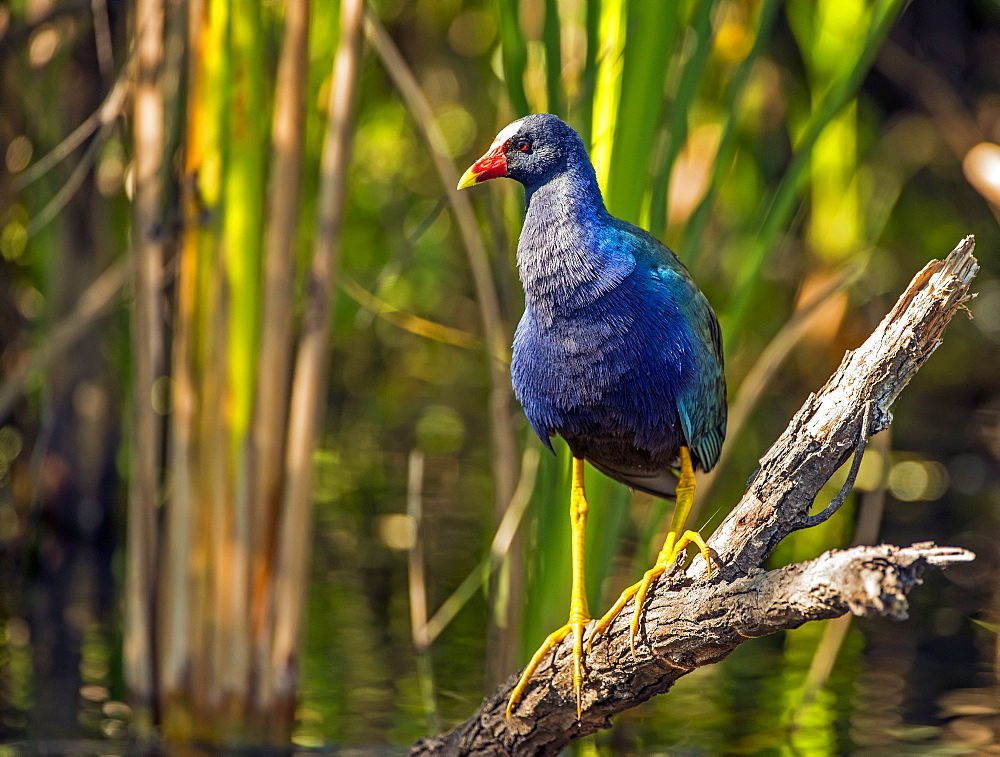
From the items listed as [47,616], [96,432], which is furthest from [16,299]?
[47,616]

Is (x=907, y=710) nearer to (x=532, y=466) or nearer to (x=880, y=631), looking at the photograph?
(x=880, y=631)

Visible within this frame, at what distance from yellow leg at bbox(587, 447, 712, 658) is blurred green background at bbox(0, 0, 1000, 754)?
0.35 m

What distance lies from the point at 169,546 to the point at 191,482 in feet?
0.55

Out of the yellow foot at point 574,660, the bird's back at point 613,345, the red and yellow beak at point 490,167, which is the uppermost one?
the red and yellow beak at point 490,167

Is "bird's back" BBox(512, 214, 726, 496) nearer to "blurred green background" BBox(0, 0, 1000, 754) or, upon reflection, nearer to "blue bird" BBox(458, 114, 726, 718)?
"blue bird" BBox(458, 114, 726, 718)

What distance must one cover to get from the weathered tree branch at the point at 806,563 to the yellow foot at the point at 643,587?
19 millimetres

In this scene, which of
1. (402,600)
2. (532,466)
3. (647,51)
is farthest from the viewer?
(402,600)

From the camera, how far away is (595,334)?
1.84 metres

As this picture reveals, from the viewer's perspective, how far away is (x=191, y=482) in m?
2.65

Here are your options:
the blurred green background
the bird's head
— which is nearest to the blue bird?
the bird's head

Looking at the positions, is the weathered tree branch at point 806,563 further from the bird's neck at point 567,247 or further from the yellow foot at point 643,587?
the bird's neck at point 567,247

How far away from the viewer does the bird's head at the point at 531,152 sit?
196 centimetres

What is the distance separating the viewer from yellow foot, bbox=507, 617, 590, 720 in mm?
Result: 1804

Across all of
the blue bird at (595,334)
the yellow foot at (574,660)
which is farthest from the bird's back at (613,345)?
the yellow foot at (574,660)
